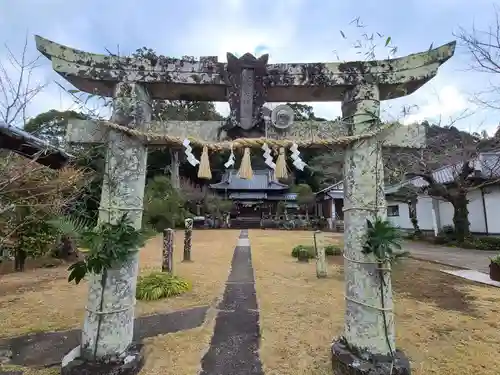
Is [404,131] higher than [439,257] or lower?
higher

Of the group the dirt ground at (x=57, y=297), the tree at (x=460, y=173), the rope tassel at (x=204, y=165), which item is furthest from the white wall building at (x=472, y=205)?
the rope tassel at (x=204, y=165)

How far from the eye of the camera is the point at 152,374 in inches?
122

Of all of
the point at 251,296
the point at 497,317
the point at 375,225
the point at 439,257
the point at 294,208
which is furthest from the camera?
the point at 294,208

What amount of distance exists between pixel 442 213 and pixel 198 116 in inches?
759

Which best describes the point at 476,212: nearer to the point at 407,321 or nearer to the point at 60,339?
the point at 407,321

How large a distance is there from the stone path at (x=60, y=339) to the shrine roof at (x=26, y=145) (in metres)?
2.31

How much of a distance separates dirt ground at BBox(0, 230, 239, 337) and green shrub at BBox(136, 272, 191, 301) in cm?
18

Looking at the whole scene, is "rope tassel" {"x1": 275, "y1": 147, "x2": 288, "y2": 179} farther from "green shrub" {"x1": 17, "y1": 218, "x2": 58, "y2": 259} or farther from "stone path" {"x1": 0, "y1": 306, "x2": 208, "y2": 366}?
"green shrub" {"x1": 17, "y1": 218, "x2": 58, "y2": 259}

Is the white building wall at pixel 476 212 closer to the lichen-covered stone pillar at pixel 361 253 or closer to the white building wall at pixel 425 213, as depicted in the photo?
the white building wall at pixel 425 213

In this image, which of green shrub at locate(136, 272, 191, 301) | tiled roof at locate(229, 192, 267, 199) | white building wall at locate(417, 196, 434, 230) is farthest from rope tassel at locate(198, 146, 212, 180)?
tiled roof at locate(229, 192, 267, 199)

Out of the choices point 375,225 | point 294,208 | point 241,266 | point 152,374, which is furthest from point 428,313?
point 294,208

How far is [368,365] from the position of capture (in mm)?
2783

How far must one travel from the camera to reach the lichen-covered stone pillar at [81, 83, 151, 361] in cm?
288

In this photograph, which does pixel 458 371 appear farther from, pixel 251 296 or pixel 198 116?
pixel 198 116
